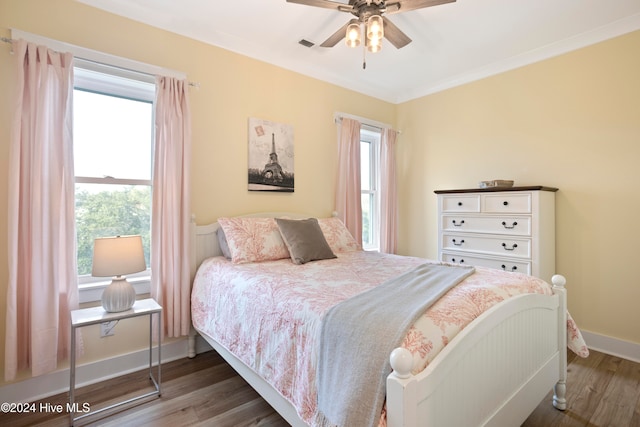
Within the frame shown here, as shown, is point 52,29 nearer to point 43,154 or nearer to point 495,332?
point 43,154

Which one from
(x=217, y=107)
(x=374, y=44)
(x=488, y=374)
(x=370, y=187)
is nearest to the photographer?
(x=488, y=374)

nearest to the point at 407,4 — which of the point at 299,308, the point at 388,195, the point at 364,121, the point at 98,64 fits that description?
the point at 299,308

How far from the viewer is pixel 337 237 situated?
2.92 metres

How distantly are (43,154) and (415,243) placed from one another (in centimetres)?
358

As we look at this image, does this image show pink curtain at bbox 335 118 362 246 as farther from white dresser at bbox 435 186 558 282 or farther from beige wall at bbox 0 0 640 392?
white dresser at bbox 435 186 558 282

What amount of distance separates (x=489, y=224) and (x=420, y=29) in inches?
68.4

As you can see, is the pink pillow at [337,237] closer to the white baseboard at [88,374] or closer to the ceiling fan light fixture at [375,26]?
the white baseboard at [88,374]

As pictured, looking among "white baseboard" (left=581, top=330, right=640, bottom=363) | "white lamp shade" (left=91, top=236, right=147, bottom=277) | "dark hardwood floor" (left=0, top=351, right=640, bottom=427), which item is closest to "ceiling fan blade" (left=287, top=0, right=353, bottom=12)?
"white lamp shade" (left=91, top=236, right=147, bottom=277)

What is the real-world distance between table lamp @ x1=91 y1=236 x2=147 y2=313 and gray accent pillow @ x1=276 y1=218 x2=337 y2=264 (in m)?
0.98

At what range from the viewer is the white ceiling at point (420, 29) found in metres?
2.24

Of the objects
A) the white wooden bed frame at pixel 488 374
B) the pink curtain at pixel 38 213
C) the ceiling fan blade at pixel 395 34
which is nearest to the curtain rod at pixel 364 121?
the ceiling fan blade at pixel 395 34

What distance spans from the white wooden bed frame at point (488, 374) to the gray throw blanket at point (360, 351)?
0.09 meters

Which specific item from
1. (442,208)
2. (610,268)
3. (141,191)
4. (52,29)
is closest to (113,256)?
(141,191)

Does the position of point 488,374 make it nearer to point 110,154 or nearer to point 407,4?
point 407,4
